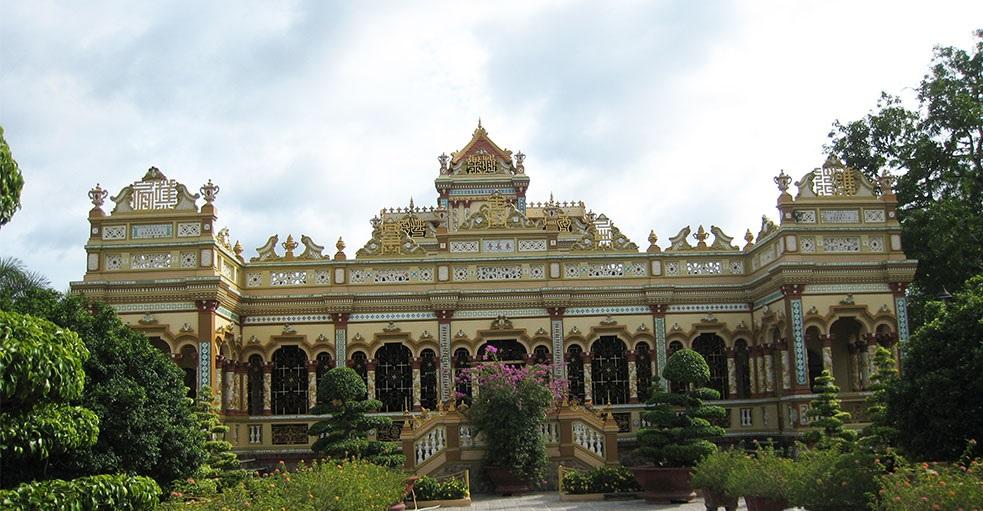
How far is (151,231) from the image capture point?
23.0m

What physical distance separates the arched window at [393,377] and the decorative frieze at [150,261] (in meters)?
5.50

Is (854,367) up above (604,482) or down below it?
above

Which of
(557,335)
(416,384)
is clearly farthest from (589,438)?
(416,384)

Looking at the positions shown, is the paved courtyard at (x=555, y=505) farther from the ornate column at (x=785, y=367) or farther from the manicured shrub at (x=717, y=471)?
the ornate column at (x=785, y=367)

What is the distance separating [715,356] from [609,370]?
2.75 m

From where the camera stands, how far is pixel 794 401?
22312 millimetres

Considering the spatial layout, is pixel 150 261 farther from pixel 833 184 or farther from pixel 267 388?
pixel 833 184

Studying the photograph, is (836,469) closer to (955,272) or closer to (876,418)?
(876,418)

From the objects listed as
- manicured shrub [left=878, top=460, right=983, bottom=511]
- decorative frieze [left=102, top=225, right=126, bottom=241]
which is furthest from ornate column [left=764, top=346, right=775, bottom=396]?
decorative frieze [left=102, top=225, right=126, bottom=241]

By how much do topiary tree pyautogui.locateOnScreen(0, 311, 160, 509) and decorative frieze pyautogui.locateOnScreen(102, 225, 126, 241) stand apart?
15.2 m

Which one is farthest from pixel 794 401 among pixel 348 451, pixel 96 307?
pixel 96 307

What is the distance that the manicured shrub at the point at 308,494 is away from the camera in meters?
10.9

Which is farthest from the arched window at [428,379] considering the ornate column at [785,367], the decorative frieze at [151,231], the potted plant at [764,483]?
the potted plant at [764,483]

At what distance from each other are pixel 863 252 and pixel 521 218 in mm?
8329
